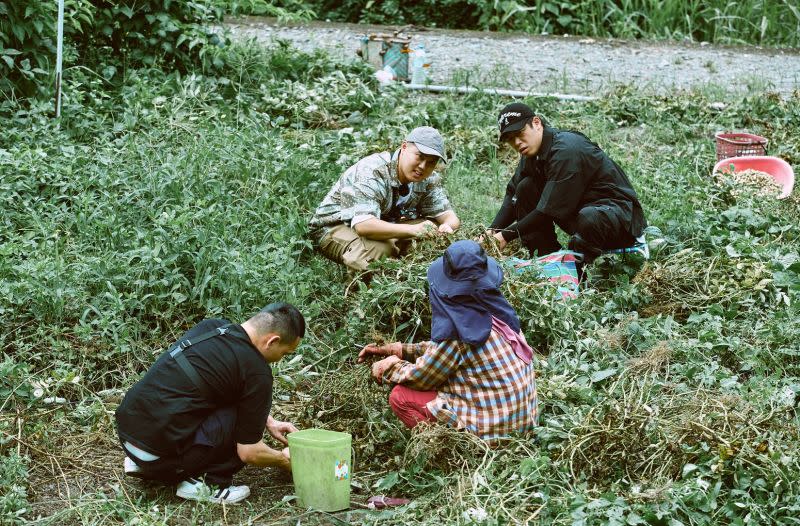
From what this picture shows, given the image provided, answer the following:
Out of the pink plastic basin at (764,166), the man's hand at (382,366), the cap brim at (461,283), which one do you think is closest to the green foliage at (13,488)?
the man's hand at (382,366)

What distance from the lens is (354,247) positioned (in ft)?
18.2

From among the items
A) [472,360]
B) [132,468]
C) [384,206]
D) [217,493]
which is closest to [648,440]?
[472,360]

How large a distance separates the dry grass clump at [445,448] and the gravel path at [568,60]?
5.24m

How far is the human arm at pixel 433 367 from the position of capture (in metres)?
3.87

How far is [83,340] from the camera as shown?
15.6 ft

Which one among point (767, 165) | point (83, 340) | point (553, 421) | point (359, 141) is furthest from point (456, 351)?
point (767, 165)

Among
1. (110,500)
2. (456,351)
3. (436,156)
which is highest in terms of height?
(436,156)

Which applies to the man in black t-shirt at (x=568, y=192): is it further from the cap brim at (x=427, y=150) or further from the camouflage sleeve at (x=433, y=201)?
the cap brim at (x=427, y=150)

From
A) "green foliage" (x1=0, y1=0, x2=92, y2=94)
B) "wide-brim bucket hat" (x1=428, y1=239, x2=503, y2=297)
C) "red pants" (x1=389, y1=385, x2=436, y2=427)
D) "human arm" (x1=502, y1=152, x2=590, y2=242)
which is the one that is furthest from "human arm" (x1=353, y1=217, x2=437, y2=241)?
"green foliage" (x1=0, y1=0, x2=92, y2=94)

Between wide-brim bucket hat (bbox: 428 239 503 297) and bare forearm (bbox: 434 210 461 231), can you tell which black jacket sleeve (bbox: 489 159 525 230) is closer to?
bare forearm (bbox: 434 210 461 231)

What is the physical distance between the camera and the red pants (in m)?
4.05

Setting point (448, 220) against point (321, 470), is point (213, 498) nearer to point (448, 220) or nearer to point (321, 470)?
point (321, 470)

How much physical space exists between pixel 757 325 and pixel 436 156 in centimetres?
188

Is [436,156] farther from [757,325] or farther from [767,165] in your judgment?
[767,165]
